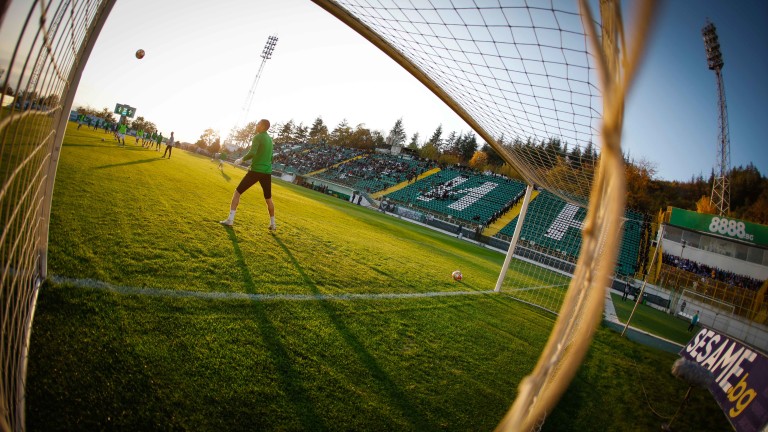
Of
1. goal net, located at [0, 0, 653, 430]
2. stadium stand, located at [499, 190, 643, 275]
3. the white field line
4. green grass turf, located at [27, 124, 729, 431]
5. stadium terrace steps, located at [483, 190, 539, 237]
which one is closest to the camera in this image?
goal net, located at [0, 0, 653, 430]

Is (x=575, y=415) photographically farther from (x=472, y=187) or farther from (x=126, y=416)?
(x=472, y=187)

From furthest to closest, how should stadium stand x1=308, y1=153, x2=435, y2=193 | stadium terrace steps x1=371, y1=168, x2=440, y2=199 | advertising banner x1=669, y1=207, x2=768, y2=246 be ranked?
stadium stand x1=308, y1=153, x2=435, y2=193 < stadium terrace steps x1=371, y1=168, x2=440, y2=199 < advertising banner x1=669, y1=207, x2=768, y2=246

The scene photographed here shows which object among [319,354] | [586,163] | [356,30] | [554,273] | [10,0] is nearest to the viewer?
[10,0]

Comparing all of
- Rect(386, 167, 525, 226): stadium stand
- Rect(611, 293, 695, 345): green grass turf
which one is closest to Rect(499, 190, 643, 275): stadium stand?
Rect(386, 167, 525, 226): stadium stand

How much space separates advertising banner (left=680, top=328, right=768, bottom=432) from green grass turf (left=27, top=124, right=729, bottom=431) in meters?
0.34

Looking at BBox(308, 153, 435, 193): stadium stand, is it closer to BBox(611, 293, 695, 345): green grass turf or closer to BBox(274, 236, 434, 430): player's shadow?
BBox(611, 293, 695, 345): green grass turf

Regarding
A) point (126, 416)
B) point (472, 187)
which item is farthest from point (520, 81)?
point (472, 187)

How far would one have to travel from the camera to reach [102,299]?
2.28 m

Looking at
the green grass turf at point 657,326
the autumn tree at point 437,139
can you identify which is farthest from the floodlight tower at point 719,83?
the autumn tree at point 437,139

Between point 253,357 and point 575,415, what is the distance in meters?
2.80

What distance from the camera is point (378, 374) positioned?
2455 mm

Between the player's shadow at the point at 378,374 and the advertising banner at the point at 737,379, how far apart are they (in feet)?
11.3

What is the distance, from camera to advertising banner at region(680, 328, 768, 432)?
327cm

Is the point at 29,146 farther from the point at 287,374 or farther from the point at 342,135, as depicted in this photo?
the point at 342,135
